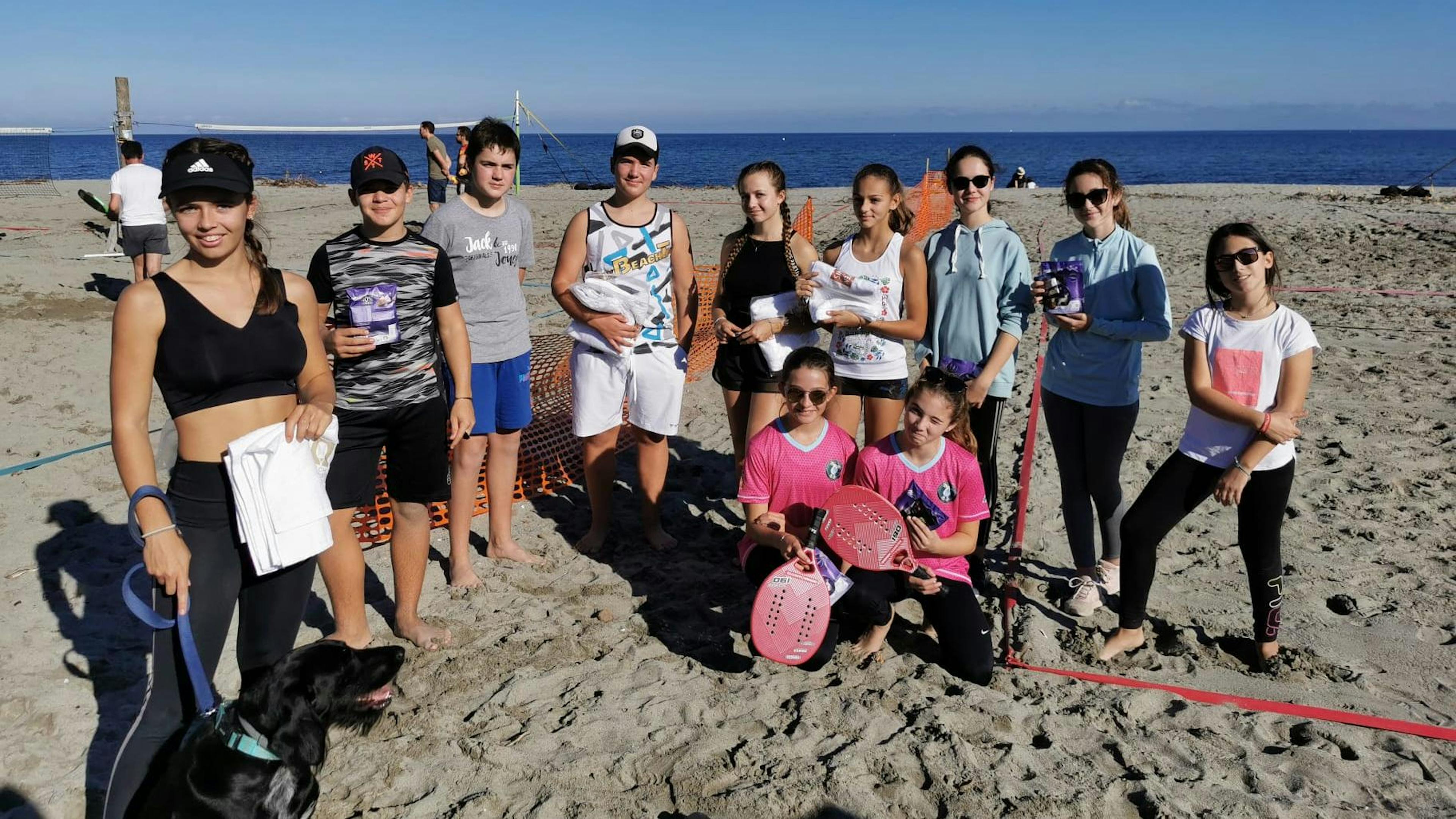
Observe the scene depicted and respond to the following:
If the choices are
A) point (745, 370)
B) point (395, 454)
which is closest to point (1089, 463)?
point (745, 370)

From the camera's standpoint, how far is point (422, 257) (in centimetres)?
318

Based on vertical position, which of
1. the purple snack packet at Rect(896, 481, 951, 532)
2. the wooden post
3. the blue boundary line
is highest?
the wooden post

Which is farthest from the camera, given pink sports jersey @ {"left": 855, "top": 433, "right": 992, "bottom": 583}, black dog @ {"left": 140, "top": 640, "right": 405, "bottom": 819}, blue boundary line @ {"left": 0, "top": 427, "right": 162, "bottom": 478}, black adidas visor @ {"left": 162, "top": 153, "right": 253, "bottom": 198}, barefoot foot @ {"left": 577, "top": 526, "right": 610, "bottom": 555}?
blue boundary line @ {"left": 0, "top": 427, "right": 162, "bottom": 478}

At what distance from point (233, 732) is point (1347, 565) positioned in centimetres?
450

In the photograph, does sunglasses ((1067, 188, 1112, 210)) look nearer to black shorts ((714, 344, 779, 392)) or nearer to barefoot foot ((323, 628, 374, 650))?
black shorts ((714, 344, 779, 392))

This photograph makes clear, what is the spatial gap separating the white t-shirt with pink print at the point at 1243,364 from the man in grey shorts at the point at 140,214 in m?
9.48

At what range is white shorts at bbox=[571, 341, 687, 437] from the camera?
4.14 meters

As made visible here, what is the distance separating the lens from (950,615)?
11.1 feet

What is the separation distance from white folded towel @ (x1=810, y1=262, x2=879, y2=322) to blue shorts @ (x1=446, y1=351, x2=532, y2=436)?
128 centimetres

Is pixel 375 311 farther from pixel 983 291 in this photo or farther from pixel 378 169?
pixel 983 291

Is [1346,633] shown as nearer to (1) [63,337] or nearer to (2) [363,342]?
(2) [363,342]

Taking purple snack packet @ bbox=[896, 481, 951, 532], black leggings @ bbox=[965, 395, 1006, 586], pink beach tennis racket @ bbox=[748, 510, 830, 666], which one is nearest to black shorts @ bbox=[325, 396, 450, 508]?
pink beach tennis racket @ bbox=[748, 510, 830, 666]

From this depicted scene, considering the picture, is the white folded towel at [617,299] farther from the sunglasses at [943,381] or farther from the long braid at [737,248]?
the sunglasses at [943,381]

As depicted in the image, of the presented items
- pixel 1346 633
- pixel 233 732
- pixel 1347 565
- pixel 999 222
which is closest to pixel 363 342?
pixel 233 732
